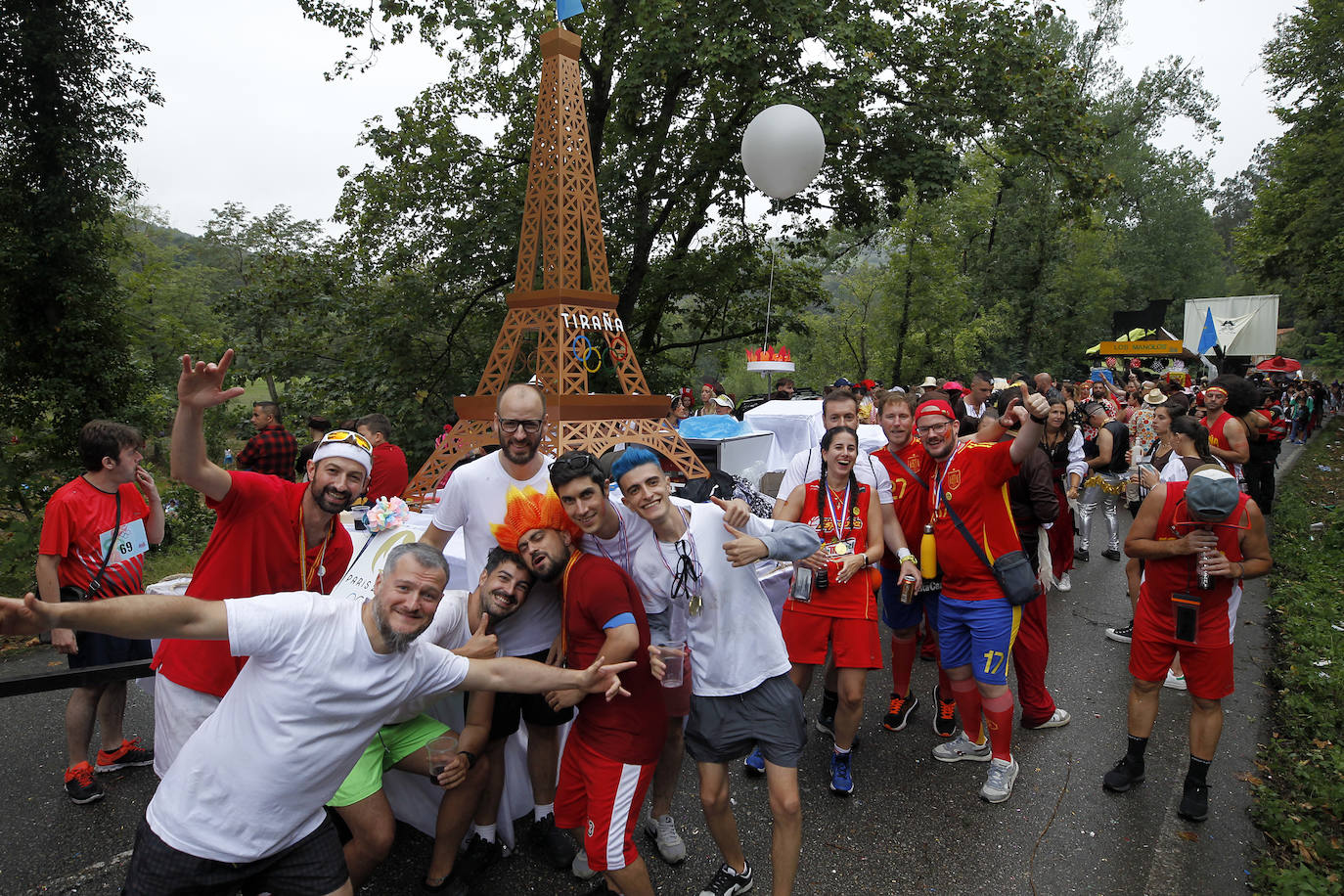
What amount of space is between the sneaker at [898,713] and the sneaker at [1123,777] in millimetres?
1105

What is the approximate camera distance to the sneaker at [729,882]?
289 centimetres

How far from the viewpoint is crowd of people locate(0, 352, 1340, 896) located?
1993mm

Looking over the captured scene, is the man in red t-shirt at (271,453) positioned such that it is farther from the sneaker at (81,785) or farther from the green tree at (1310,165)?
the green tree at (1310,165)

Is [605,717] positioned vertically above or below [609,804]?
above

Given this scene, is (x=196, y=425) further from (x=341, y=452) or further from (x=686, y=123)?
(x=686, y=123)

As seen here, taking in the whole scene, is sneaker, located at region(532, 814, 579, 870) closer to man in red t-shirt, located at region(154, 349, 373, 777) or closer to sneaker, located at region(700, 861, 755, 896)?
sneaker, located at region(700, 861, 755, 896)

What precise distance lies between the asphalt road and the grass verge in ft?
0.41

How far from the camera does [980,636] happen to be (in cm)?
367

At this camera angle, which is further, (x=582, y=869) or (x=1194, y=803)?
(x=1194, y=803)

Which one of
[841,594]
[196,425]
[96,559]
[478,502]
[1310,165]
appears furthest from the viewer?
[1310,165]

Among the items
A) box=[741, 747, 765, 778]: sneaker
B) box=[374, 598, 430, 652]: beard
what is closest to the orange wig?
box=[374, 598, 430, 652]: beard

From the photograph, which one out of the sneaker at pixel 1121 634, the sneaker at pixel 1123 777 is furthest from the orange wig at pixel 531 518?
the sneaker at pixel 1121 634

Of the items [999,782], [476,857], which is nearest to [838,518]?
[999,782]

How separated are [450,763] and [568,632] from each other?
2.32 feet
